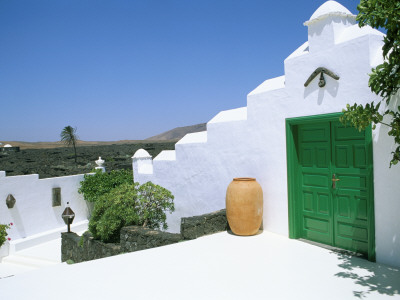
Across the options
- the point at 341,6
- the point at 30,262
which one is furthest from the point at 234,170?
the point at 30,262

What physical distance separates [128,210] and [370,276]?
16.7 feet

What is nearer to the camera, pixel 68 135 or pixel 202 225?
pixel 202 225

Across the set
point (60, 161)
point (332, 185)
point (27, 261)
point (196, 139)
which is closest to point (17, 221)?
point (27, 261)

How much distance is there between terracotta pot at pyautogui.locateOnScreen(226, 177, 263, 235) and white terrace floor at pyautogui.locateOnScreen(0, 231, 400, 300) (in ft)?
2.02

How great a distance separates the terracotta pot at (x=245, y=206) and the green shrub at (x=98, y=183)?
8.93 meters

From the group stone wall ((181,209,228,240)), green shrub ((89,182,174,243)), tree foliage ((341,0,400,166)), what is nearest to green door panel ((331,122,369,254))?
tree foliage ((341,0,400,166))

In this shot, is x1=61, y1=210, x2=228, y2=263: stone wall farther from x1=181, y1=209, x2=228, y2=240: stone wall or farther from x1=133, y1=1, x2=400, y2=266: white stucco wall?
x1=133, y1=1, x2=400, y2=266: white stucco wall

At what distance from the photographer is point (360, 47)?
4645mm

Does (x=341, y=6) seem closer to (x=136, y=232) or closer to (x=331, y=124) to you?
(x=331, y=124)

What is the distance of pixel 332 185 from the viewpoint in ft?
17.2

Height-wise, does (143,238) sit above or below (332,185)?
below

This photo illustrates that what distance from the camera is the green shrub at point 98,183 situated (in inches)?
559

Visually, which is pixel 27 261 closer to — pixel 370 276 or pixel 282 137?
pixel 282 137

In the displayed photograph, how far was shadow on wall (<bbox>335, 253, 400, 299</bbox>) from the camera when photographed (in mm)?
3637
